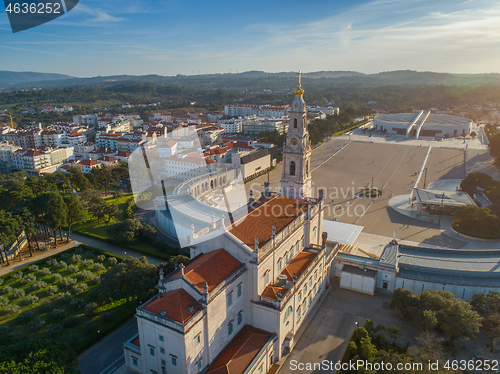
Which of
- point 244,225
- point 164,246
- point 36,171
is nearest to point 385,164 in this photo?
point 164,246

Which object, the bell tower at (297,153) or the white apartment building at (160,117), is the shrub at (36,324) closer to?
the bell tower at (297,153)

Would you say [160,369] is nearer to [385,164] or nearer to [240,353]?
[240,353]

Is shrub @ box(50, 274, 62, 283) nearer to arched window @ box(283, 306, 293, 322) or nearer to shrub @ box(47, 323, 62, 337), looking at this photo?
shrub @ box(47, 323, 62, 337)

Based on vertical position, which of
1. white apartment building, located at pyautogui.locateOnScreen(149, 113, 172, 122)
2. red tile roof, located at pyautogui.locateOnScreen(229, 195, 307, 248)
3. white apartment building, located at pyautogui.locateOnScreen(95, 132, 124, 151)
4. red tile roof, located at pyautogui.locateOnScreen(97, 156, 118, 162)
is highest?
white apartment building, located at pyautogui.locateOnScreen(149, 113, 172, 122)

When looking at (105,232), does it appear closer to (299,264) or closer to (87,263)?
(87,263)

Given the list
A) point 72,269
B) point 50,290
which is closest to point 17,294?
point 50,290

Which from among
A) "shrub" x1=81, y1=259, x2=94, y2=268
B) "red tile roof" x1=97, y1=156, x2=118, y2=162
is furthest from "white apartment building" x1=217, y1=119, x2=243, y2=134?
"shrub" x1=81, y1=259, x2=94, y2=268
